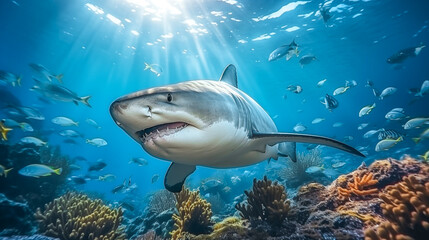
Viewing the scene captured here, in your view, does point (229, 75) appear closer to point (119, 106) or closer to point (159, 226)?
point (119, 106)

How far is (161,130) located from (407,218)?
2861 mm

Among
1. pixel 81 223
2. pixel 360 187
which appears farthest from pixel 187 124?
pixel 81 223

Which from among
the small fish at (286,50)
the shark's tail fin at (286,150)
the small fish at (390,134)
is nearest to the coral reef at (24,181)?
the shark's tail fin at (286,150)

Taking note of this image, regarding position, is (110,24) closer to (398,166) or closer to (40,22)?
(40,22)

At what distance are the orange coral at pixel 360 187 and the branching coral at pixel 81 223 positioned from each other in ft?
17.3

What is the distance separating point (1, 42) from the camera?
29312 mm

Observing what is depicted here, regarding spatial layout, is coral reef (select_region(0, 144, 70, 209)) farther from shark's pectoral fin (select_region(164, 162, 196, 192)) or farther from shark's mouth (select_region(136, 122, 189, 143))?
shark's mouth (select_region(136, 122, 189, 143))

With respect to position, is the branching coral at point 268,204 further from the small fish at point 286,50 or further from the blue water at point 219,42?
the blue water at point 219,42

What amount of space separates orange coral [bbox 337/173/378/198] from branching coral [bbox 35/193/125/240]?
207 inches

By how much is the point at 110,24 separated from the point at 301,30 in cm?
2046

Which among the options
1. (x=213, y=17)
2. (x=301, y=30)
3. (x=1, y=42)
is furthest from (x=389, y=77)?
(x=1, y=42)

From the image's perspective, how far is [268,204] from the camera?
13.4 feet

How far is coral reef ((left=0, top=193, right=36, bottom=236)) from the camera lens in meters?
5.86

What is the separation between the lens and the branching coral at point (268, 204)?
3.65 meters
